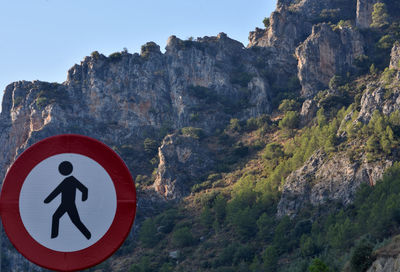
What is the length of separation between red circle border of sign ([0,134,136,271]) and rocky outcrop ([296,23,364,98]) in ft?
275

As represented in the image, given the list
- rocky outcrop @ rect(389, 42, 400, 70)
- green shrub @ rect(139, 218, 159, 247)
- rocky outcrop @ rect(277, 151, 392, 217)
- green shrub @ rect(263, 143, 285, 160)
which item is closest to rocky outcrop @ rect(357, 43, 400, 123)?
rocky outcrop @ rect(389, 42, 400, 70)

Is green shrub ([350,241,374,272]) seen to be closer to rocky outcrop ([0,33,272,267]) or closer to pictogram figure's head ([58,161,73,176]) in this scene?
pictogram figure's head ([58,161,73,176])

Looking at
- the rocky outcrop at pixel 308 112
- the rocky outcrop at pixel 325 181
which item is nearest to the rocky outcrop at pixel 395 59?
the rocky outcrop at pixel 308 112

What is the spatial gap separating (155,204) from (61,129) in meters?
21.7

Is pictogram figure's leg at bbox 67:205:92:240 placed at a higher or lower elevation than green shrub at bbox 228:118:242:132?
lower

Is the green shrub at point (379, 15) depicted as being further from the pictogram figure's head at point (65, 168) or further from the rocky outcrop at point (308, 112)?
the pictogram figure's head at point (65, 168)

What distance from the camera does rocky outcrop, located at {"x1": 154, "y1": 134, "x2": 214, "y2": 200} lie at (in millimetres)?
73750

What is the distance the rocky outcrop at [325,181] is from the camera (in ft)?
183

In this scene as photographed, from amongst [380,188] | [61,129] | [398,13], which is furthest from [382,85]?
[61,129]

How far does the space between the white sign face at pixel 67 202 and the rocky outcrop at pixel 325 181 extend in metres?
52.2

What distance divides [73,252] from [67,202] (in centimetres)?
45

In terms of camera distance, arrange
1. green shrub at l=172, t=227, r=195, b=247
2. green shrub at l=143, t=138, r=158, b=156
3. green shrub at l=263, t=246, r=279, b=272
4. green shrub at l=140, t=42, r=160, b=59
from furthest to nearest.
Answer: green shrub at l=140, t=42, r=160, b=59 < green shrub at l=143, t=138, r=158, b=156 < green shrub at l=172, t=227, r=195, b=247 < green shrub at l=263, t=246, r=279, b=272

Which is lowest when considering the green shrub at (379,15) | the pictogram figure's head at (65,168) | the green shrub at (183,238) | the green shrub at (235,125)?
the green shrub at (183,238)

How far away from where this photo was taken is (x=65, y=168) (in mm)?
5180
